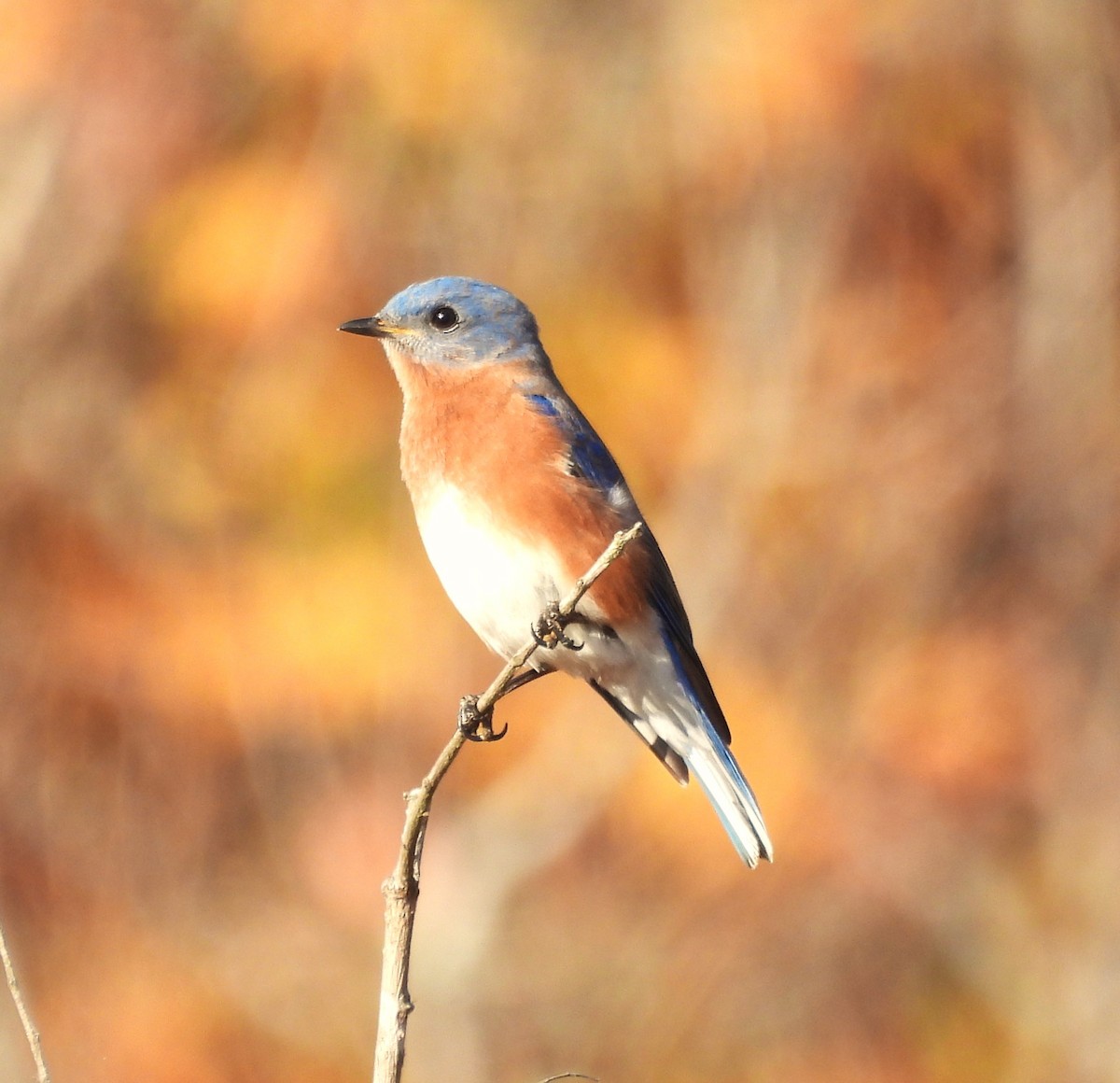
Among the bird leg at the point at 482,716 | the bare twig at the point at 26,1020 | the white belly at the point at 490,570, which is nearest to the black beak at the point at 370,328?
the white belly at the point at 490,570

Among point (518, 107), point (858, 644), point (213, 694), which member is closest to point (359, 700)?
point (213, 694)

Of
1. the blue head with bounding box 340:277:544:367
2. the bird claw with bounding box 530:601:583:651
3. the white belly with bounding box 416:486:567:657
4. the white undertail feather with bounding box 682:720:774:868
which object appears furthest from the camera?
the blue head with bounding box 340:277:544:367

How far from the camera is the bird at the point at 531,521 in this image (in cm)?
352

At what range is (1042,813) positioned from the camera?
916 centimetres

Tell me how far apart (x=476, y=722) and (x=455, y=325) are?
135cm

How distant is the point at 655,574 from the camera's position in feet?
12.7

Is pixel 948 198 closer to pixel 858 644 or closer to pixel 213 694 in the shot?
pixel 858 644

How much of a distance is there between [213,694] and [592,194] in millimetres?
3756

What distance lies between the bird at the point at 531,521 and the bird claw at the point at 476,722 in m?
0.21

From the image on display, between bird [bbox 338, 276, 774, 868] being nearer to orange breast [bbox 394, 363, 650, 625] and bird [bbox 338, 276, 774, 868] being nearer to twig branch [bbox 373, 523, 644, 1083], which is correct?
orange breast [bbox 394, 363, 650, 625]

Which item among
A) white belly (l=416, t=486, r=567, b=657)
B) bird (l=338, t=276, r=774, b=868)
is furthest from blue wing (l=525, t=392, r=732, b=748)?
white belly (l=416, t=486, r=567, b=657)

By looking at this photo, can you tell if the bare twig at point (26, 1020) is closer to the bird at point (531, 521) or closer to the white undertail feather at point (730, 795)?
the bird at point (531, 521)

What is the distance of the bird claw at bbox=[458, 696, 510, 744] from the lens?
3.03 m

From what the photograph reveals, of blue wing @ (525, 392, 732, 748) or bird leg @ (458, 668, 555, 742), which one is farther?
blue wing @ (525, 392, 732, 748)
